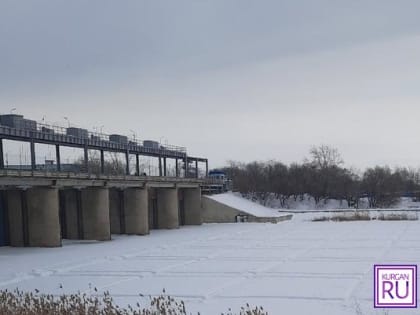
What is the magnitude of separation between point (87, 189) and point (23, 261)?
14784 mm

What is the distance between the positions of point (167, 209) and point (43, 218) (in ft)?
63.0

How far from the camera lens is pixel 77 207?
46781mm

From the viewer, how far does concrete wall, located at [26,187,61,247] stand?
38000mm

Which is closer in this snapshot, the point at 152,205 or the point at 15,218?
the point at 15,218

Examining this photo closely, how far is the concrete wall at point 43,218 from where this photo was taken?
3800cm

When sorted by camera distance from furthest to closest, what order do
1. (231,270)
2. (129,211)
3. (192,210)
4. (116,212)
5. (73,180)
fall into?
(192,210) < (116,212) < (129,211) < (73,180) < (231,270)

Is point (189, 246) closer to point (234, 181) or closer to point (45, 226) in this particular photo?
point (45, 226)

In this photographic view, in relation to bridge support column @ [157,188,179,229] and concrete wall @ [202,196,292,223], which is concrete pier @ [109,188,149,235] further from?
concrete wall @ [202,196,292,223]

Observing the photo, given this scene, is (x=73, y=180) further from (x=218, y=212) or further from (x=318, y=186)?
(x=318, y=186)

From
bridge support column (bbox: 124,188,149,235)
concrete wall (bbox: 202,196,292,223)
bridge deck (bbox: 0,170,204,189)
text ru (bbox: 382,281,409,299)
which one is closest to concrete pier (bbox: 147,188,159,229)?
bridge deck (bbox: 0,170,204,189)

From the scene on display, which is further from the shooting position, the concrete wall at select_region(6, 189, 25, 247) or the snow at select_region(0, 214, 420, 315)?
the concrete wall at select_region(6, 189, 25, 247)

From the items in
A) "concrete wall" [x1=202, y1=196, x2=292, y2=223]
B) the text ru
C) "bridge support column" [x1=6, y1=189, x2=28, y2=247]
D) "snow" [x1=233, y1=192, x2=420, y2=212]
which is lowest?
"snow" [x1=233, y1=192, x2=420, y2=212]

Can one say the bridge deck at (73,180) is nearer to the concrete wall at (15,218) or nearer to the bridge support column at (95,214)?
the bridge support column at (95,214)

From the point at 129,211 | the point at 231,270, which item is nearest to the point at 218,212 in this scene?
the point at 129,211
